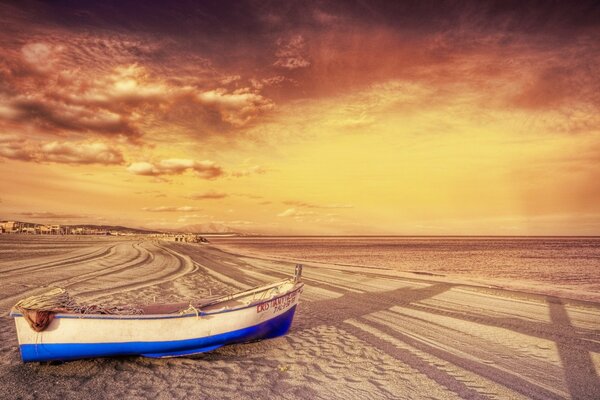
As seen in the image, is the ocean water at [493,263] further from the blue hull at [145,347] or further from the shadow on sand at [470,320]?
the blue hull at [145,347]

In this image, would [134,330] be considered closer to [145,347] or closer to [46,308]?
[145,347]

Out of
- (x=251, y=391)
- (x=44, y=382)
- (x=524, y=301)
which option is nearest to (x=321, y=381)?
(x=251, y=391)

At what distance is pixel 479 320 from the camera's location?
11672 mm

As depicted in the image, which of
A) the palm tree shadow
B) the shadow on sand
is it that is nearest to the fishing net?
the shadow on sand

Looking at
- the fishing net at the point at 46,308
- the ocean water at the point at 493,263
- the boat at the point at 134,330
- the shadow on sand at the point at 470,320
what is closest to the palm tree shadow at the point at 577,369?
the shadow on sand at the point at 470,320

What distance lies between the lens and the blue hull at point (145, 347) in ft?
21.9

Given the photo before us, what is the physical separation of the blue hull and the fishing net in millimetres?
542

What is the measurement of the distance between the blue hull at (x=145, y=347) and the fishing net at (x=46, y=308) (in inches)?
21.4

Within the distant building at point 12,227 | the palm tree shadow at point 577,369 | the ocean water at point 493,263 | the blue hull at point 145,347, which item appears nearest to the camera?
the palm tree shadow at point 577,369

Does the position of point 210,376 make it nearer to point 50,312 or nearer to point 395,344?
point 50,312

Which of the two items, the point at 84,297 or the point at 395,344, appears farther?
the point at 84,297

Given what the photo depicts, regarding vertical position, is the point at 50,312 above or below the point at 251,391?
above

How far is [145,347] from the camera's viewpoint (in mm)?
7172

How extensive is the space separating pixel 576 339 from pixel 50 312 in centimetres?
1231
